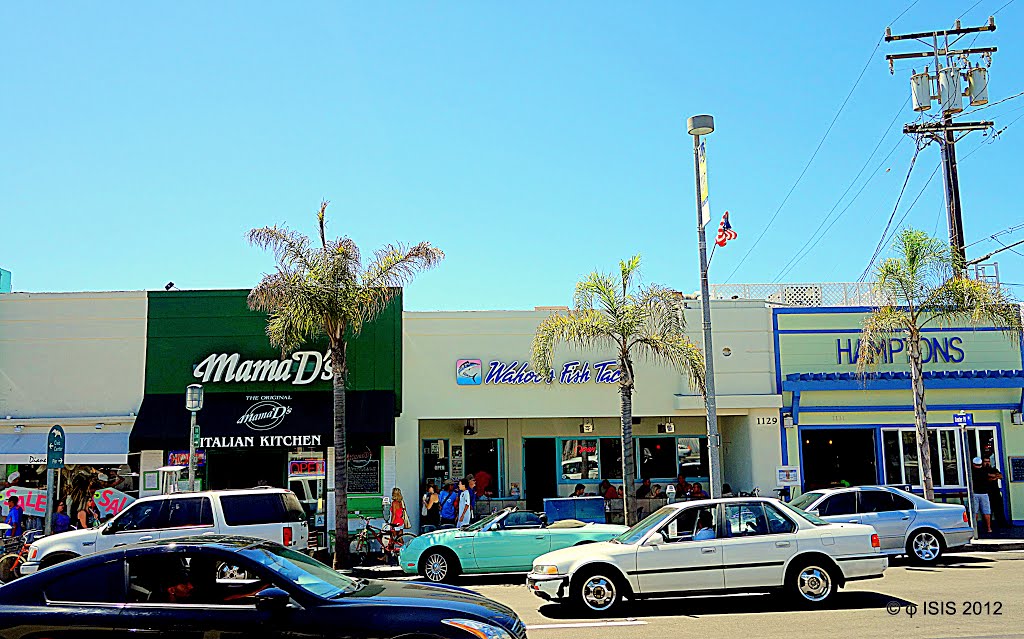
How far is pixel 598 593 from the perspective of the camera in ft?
38.1

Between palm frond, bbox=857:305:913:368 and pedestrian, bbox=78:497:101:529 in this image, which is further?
palm frond, bbox=857:305:913:368

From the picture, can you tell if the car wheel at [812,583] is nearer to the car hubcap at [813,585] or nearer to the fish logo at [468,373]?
the car hubcap at [813,585]

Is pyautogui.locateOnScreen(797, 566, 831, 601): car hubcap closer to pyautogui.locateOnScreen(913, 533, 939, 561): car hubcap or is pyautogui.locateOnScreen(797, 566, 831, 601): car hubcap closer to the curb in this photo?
pyautogui.locateOnScreen(913, 533, 939, 561): car hubcap

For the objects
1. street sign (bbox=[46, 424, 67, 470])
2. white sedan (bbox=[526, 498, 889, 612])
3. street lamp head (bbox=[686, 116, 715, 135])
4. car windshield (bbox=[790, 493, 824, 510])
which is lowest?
white sedan (bbox=[526, 498, 889, 612])

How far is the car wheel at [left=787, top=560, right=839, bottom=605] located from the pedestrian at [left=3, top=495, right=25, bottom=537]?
58.4 feet

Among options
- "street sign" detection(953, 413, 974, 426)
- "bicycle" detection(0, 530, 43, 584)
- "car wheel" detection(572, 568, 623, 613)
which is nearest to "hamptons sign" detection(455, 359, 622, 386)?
"street sign" detection(953, 413, 974, 426)

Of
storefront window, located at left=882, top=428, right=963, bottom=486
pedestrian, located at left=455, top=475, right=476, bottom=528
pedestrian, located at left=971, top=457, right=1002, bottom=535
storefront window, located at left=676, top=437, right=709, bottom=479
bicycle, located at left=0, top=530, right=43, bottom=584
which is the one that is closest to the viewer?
bicycle, located at left=0, top=530, right=43, bottom=584

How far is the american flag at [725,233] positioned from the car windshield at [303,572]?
12067 millimetres

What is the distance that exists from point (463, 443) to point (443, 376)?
9.77ft

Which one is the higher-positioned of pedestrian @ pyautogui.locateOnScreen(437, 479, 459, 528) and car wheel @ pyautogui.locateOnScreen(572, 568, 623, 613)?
pedestrian @ pyautogui.locateOnScreen(437, 479, 459, 528)

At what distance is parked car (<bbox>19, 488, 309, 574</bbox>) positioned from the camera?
14430mm

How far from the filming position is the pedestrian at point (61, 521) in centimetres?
1947

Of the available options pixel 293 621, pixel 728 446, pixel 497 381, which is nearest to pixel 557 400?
pixel 497 381

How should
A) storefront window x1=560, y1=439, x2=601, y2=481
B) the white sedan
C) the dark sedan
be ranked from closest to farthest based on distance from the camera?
the dark sedan → the white sedan → storefront window x1=560, y1=439, x2=601, y2=481
